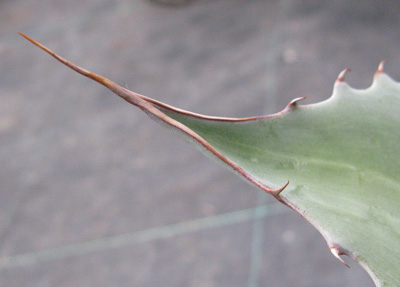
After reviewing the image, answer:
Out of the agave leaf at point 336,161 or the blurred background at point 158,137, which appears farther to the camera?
the blurred background at point 158,137

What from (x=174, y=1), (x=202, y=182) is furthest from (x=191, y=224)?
(x=174, y=1)

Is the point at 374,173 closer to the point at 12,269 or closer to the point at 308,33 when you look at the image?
the point at 12,269

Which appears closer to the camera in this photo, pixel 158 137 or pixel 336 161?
pixel 336 161

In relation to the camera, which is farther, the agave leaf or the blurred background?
the blurred background

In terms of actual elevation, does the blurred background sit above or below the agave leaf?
below

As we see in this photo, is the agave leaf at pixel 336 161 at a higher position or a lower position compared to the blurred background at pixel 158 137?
higher
